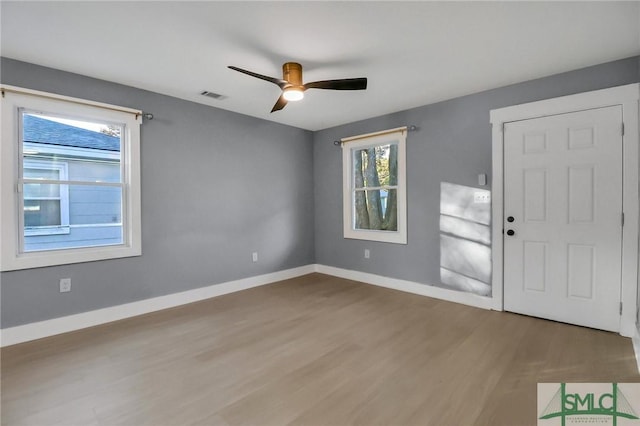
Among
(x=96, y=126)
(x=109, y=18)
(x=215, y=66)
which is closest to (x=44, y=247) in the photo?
(x=96, y=126)

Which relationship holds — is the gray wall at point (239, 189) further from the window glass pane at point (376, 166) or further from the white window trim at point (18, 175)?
the window glass pane at point (376, 166)

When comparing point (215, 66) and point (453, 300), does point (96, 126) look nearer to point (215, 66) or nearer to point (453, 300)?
point (215, 66)

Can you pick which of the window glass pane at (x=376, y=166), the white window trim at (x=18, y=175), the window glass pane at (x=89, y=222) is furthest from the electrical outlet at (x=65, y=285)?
the window glass pane at (x=376, y=166)

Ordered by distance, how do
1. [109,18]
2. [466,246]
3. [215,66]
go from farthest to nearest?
1. [466,246]
2. [215,66]
3. [109,18]

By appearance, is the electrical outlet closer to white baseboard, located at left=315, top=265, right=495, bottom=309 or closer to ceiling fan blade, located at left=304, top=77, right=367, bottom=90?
ceiling fan blade, located at left=304, top=77, right=367, bottom=90

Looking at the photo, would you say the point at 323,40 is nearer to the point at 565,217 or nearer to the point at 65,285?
the point at 565,217

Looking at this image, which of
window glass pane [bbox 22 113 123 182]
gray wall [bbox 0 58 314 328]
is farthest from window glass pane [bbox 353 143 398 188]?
window glass pane [bbox 22 113 123 182]

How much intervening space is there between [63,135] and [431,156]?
4072 millimetres

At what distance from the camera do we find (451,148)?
11.8 ft

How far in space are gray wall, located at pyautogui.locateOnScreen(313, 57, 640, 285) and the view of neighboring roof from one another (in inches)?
120

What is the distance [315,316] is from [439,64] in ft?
9.11

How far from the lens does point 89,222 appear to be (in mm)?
3051

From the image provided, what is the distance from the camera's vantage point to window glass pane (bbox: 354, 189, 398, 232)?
4332mm

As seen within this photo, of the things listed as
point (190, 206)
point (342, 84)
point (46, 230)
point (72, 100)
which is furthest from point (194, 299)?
point (342, 84)
